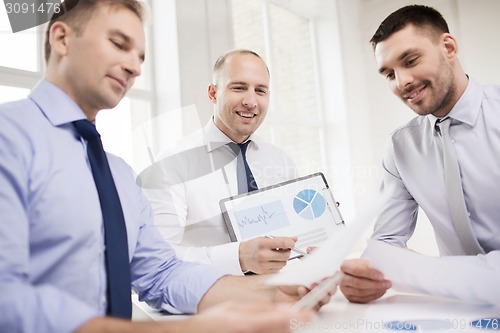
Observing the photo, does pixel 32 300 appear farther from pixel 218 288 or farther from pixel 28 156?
pixel 218 288

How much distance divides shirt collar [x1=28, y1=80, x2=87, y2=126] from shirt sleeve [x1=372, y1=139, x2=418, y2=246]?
951mm

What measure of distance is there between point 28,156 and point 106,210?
148mm

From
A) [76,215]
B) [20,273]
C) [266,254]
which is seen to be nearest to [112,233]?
[76,215]

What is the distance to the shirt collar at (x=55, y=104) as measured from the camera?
2.13 ft

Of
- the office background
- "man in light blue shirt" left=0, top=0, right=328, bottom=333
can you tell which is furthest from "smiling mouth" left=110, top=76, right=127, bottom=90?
the office background

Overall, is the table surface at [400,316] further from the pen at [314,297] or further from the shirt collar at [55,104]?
the shirt collar at [55,104]

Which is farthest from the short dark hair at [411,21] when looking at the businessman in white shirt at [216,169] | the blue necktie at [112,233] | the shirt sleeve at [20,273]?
the shirt sleeve at [20,273]

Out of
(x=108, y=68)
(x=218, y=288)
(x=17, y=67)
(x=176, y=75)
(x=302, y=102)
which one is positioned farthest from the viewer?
(x=302, y=102)

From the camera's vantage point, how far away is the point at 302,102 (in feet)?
10.4

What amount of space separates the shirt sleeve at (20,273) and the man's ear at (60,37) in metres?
0.18

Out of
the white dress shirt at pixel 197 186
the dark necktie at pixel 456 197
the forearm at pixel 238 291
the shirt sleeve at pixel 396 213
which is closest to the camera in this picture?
the forearm at pixel 238 291

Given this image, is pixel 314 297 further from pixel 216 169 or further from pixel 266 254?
pixel 216 169

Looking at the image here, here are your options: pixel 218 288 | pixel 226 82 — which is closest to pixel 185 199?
pixel 226 82

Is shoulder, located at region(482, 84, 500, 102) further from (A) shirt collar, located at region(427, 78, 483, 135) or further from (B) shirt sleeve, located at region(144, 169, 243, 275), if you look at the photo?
(B) shirt sleeve, located at region(144, 169, 243, 275)
